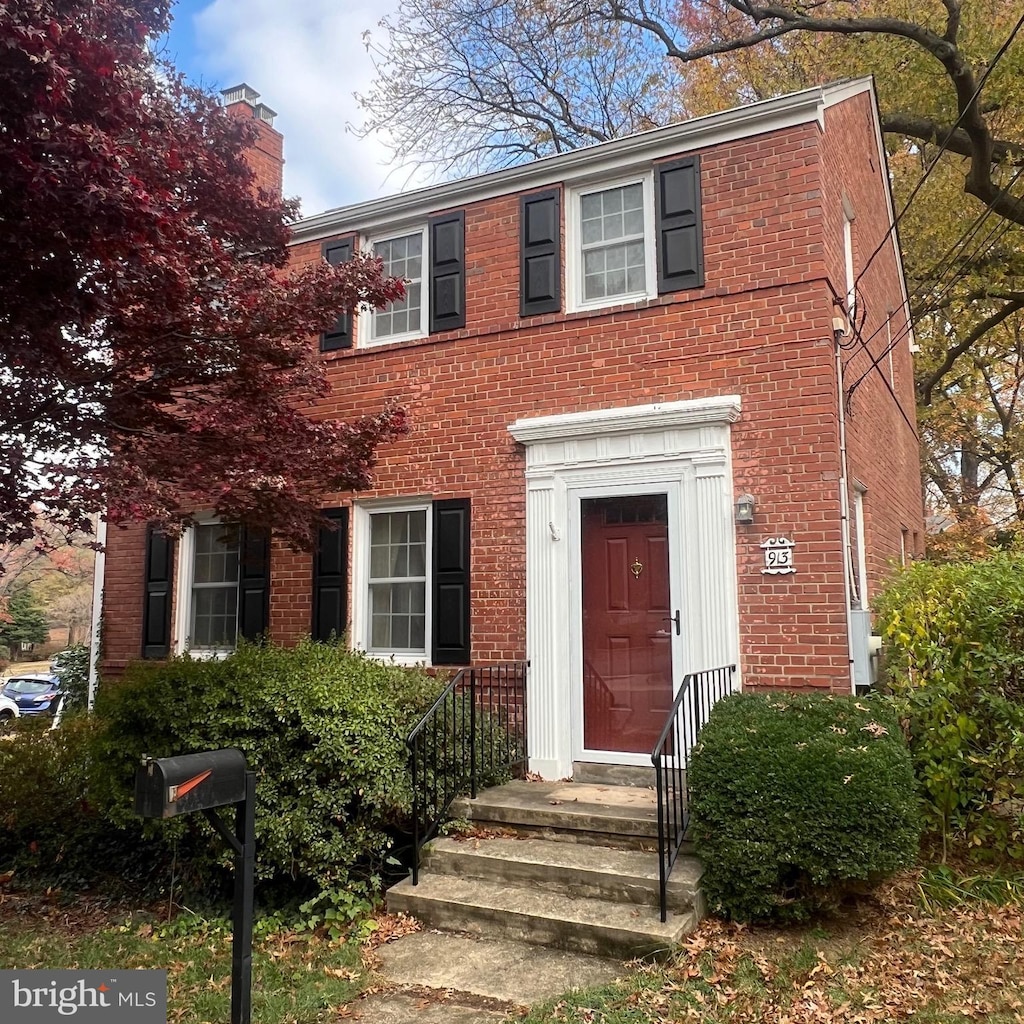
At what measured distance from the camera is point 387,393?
318 inches

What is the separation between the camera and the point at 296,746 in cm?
549

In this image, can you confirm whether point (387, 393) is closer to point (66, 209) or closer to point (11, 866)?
point (66, 209)

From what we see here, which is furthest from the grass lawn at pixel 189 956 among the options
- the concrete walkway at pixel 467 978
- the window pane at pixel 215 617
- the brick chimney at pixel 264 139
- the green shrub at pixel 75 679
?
the brick chimney at pixel 264 139

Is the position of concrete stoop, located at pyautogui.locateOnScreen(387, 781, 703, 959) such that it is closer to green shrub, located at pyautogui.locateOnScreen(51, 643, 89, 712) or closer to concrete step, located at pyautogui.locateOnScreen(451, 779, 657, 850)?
concrete step, located at pyautogui.locateOnScreen(451, 779, 657, 850)

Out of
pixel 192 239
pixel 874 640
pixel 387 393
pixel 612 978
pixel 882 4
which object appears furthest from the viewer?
pixel 882 4

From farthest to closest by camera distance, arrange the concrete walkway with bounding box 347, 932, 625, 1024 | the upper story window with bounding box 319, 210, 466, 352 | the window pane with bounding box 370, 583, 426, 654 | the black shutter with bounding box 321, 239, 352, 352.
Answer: the black shutter with bounding box 321, 239, 352, 352 → the upper story window with bounding box 319, 210, 466, 352 → the window pane with bounding box 370, 583, 426, 654 → the concrete walkway with bounding box 347, 932, 625, 1024

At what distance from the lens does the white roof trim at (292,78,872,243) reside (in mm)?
6570

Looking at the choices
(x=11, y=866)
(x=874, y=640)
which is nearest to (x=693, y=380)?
A: (x=874, y=640)

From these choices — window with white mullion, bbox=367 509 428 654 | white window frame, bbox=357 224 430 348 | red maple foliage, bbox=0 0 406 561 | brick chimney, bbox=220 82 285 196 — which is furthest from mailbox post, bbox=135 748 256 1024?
brick chimney, bbox=220 82 285 196

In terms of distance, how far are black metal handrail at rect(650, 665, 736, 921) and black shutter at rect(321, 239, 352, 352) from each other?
4820mm

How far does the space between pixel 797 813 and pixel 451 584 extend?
3.69 metres

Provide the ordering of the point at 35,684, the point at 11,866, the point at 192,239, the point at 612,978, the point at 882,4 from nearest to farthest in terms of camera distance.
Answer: the point at 612,978 < the point at 192,239 < the point at 11,866 < the point at 882,4 < the point at 35,684

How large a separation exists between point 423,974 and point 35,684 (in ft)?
74.0

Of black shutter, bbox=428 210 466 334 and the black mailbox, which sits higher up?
black shutter, bbox=428 210 466 334
